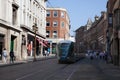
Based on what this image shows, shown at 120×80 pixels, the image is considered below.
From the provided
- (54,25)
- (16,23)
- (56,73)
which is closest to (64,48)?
(16,23)

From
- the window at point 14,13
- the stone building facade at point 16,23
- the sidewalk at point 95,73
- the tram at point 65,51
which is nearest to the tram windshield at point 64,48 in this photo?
the tram at point 65,51

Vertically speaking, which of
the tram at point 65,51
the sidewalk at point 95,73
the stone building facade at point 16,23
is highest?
the stone building facade at point 16,23

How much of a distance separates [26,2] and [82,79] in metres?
48.1

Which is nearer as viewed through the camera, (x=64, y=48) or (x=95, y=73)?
(x=95, y=73)

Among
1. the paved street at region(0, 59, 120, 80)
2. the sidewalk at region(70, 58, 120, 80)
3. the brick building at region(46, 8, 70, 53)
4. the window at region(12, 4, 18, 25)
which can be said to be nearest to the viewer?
the paved street at region(0, 59, 120, 80)

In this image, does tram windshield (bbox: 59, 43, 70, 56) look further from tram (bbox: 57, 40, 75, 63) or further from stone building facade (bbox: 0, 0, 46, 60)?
stone building facade (bbox: 0, 0, 46, 60)

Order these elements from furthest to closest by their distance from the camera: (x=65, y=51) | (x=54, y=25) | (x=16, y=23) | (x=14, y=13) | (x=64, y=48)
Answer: (x=54, y=25) < (x=16, y=23) < (x=14, y=13) < (x=64, y=48) < (x=65, y=51)

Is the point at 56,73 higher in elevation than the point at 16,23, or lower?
lower

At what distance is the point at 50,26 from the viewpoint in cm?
12888

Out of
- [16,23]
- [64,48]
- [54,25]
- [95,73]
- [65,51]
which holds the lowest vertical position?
[95,73]

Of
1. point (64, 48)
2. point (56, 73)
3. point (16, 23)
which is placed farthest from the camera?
point (16, 23)

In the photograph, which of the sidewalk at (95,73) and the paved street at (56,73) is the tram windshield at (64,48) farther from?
the paved street at (56,73)

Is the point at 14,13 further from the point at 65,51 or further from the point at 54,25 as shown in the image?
the point at 54,25

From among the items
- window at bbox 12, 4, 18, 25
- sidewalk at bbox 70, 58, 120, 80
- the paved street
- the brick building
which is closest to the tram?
window at bbox 12, 4, 18, 25
